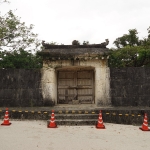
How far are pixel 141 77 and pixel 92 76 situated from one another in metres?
3.05

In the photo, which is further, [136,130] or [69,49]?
[69,49]

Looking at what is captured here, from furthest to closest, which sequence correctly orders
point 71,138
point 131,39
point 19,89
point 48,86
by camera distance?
point 131,39 → point 48,86 → point 19,89 → point 71,138

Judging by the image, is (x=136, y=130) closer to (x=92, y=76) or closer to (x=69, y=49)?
(x=92, y=76)

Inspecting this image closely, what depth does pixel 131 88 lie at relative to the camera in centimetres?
1025

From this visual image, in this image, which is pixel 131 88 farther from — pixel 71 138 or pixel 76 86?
pixel 71 138

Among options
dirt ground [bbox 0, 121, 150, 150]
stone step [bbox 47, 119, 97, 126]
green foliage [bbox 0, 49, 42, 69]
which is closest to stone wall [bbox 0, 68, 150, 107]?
stone step [bbox 47, 119, 97, 126]

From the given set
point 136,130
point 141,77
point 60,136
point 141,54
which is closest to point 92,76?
point 141,77

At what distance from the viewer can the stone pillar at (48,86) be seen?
10.3 m

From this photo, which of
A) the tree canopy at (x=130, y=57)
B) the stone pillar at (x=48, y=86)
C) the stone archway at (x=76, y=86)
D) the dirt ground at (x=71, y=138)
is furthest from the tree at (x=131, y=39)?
the dirt ground at (x=71, y=138)

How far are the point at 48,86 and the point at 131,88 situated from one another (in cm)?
469

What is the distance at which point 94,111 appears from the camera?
8906 millimetres

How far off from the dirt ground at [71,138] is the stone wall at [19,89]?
2631 millimetres

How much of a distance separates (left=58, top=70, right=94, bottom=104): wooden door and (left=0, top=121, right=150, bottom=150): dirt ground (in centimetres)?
406

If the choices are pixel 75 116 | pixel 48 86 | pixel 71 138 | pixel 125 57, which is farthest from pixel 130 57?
pixel 71 138
